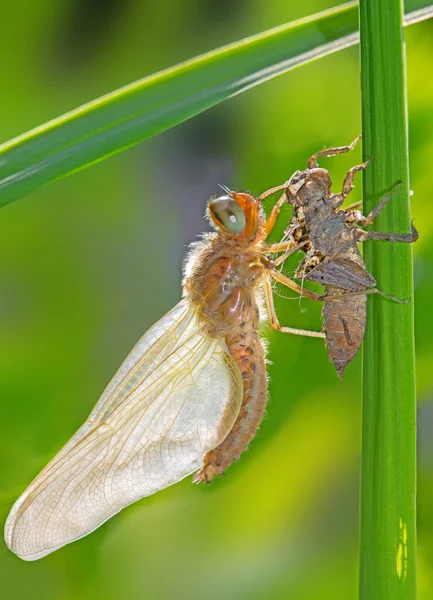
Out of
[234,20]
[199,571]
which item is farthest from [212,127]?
[199,571]

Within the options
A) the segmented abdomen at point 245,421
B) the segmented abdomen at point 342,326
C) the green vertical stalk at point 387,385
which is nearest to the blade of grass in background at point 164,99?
the green vertical stalk at point 387,385

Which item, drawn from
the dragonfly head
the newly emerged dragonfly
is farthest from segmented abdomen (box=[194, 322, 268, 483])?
the dragonfly head

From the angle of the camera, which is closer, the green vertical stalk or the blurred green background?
the green vertical stalk

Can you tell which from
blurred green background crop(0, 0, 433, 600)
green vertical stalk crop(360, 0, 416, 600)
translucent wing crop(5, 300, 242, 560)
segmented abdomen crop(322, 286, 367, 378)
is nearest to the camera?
green vertical stalk crop(360, 0, 416, 600)

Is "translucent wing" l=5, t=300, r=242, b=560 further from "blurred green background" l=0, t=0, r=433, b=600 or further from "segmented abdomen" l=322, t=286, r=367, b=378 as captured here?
"segmented abdomen" l=322, t=286, r=367, b=378

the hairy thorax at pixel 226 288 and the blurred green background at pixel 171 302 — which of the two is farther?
the blurred green background at pixel 171 302

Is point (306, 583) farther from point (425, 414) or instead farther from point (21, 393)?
point (21, 393)

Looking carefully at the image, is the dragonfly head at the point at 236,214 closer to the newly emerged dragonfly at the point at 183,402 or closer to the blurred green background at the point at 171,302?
the newly emerged dragonfly at the point at 183,402
